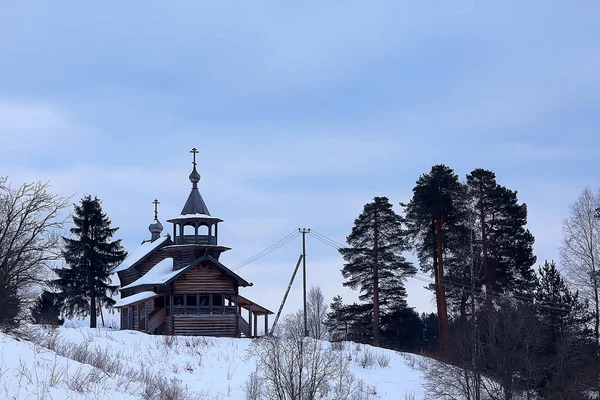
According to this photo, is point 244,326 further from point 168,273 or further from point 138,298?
point 138,298

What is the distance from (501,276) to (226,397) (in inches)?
1021

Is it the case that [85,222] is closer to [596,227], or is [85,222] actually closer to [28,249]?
[28,249]

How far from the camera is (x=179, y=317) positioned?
154ft

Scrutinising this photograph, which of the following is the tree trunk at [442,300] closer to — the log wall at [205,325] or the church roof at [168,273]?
the church roof at [168,273]

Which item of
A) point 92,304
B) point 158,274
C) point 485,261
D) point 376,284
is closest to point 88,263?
point 92,304

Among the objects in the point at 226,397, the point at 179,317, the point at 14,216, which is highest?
the point at 14,216

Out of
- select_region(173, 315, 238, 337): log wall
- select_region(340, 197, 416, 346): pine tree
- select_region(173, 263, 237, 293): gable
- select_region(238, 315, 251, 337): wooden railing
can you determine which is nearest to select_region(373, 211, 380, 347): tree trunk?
select_region(340, 197, 416, 346): pine tree

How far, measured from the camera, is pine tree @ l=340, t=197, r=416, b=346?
5009 cm

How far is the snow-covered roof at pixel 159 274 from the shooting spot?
48.4 meters

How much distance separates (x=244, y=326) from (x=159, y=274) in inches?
260

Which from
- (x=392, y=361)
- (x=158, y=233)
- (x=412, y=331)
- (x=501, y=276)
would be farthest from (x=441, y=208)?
(x=158, y=233)

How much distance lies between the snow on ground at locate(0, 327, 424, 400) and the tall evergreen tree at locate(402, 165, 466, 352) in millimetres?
12155

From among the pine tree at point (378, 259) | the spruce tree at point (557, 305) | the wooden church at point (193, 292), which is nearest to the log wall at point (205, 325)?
the wooden church at point (193, 292)

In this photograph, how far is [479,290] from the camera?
45500 mm
